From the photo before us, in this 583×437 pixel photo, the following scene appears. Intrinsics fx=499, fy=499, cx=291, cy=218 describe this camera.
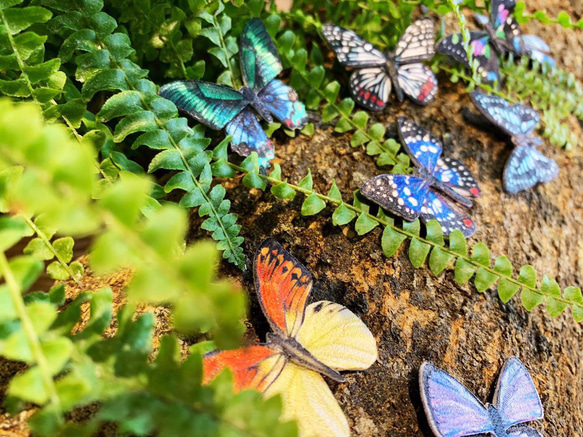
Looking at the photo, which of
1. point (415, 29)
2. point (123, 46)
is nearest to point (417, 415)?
point (123, 46)

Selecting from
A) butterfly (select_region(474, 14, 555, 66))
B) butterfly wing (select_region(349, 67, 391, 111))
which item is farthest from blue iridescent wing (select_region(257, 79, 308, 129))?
butterfly (select_region(474, 14, 555, 66))

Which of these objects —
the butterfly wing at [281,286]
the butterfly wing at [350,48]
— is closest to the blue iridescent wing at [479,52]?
the butterfly wing at [350,48]

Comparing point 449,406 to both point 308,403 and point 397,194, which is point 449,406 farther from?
point 397,194

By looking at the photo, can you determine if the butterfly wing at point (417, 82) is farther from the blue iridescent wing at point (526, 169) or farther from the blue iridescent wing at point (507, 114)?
the blue iridescent wing at point (526, 169)

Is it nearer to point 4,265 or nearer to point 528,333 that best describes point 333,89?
point 528,333

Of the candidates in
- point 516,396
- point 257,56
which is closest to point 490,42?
point 257,56

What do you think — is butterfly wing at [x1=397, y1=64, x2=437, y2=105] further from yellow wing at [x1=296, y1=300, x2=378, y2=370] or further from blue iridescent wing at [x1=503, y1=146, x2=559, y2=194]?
yellow wing at [x1=296, y1=300, x2=378, y2=370]
